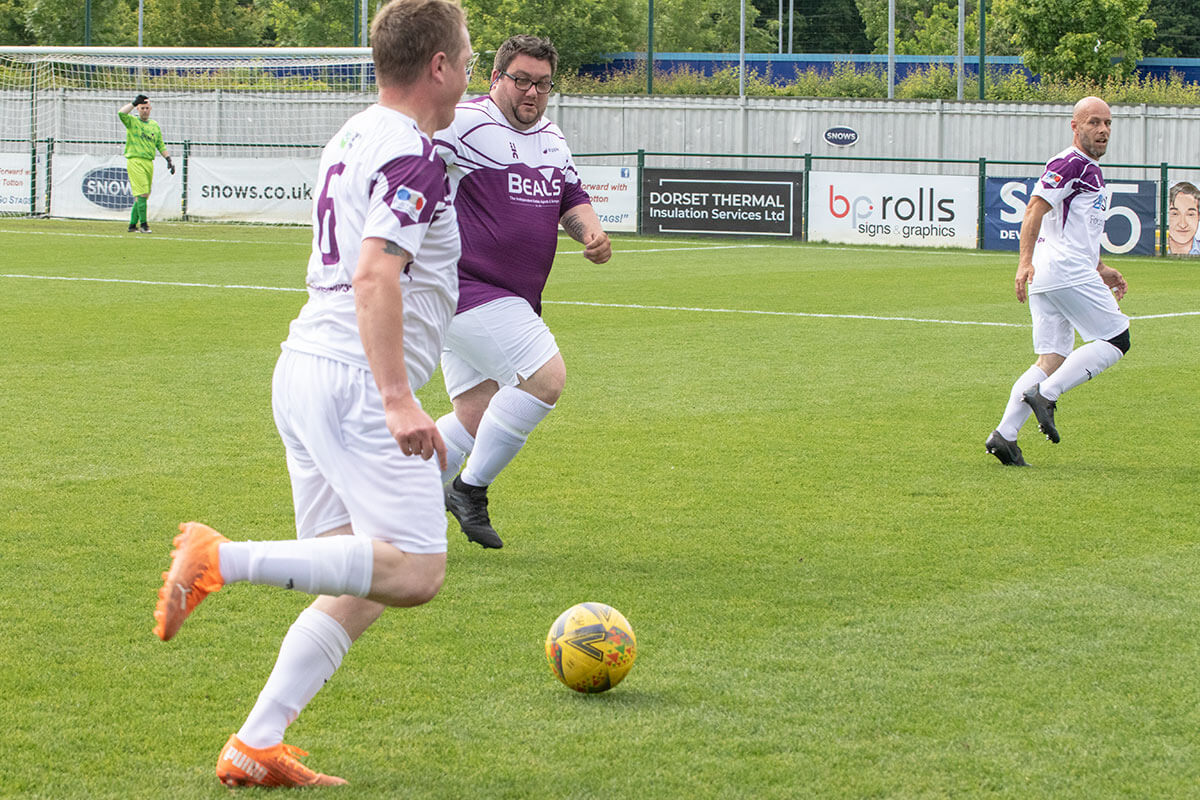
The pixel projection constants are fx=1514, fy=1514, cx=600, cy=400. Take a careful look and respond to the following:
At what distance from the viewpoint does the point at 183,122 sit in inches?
1574

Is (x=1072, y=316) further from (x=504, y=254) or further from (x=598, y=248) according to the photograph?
(x=504, y=254)

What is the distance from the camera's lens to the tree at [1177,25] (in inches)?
2739

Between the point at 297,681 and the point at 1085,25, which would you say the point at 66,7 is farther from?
the point at 297,681

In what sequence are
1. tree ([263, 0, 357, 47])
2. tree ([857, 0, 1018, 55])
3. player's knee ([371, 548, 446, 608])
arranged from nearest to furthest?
player's knee ([371, 548, 446, 608]) → tree ([263, 0, 357, 47]) → tree ([857, 0, 1018, 55])

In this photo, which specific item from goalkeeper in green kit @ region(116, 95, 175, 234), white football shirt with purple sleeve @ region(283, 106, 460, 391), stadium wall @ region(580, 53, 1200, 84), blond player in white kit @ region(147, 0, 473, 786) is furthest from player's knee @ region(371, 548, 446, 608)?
stadium wall @ region(580, 53, 1200, 84)

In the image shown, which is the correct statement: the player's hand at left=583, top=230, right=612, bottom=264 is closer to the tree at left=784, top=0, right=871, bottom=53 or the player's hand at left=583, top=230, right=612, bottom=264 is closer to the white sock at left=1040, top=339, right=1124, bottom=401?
the white sock at left=1040, top=339, right=1124, bottom=401

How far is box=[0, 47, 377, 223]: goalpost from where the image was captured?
30.0m

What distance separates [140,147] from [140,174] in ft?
2.00

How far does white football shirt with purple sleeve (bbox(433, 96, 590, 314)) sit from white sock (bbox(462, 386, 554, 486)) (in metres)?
0.43

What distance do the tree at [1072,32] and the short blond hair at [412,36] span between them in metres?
47.3

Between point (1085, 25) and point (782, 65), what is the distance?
2376 cm

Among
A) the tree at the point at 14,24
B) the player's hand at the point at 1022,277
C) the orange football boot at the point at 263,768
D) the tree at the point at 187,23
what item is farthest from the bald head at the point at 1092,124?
the tree at the point at 14,24

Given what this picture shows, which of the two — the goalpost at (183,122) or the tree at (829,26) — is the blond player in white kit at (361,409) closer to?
the goalpost at (183,122)

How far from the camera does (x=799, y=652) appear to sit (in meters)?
4.86
